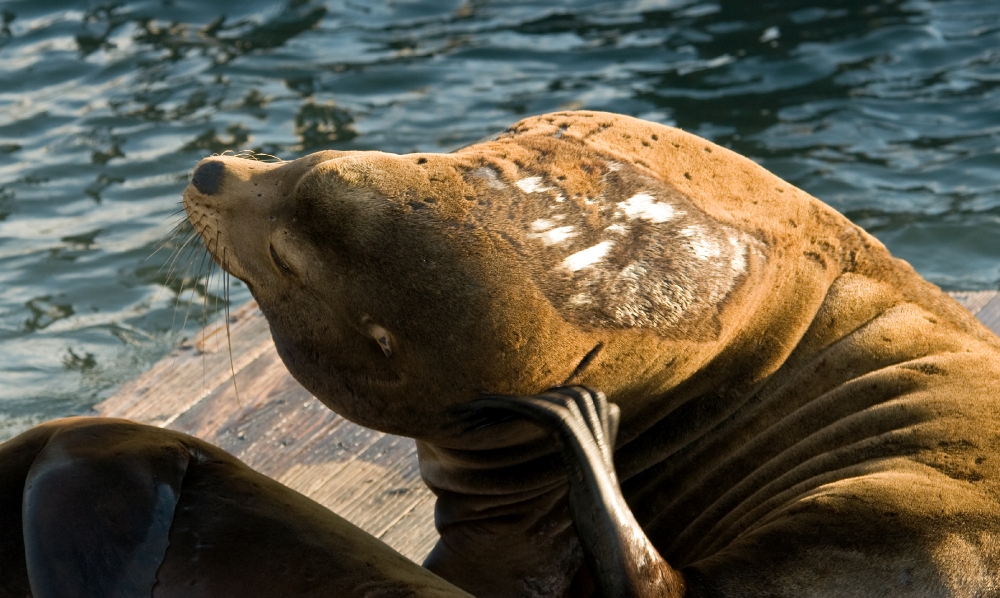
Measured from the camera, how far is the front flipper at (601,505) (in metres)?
2.43

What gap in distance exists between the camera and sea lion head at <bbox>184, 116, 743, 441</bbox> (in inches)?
105

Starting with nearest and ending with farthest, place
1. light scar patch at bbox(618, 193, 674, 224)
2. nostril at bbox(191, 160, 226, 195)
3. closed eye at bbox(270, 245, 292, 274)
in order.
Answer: light scar patch at bbox(618, 193, 674, 224), closed eye at bbox(270, 245, 292, 274), nostril at bbox(191, 160, 226, 195)

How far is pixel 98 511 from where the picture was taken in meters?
2.38

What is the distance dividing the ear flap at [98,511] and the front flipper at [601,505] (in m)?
0.78

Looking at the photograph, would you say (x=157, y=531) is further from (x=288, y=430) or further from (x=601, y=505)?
(x=288, y=430)

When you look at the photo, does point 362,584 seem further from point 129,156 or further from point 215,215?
point 129,156

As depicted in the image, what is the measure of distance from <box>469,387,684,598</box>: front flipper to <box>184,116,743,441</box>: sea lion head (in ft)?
0.44

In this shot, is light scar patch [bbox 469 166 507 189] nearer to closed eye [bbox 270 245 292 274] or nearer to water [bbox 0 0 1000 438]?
closed eye [bbox 270 245 292 274]

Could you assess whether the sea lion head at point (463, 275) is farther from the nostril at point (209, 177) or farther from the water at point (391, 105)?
the water at point (391, 105)

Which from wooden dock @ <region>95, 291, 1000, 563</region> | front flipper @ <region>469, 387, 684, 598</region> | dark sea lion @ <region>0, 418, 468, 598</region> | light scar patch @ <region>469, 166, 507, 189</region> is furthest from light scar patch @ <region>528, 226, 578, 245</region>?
wooden dock @ <region>95, 291, 1000, 563</region>

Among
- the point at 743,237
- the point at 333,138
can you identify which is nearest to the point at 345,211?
the point at 743,237

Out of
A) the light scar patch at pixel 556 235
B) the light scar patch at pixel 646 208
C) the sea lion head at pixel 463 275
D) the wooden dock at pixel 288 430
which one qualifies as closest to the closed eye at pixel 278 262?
the sea lion head at pixel 463 275

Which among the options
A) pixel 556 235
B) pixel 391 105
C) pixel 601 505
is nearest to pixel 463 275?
Answer: pixel 556 235

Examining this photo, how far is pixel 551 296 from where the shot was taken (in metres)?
2.68
